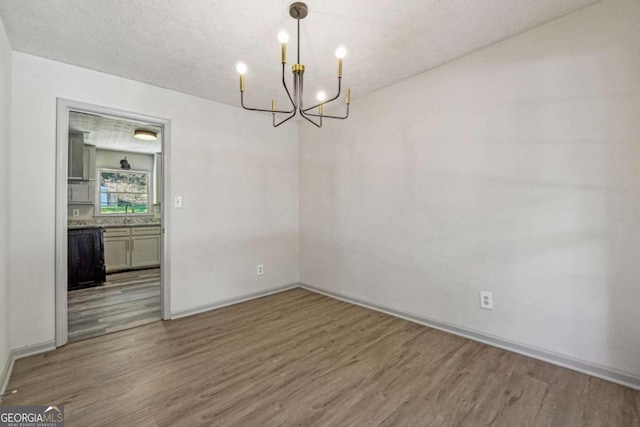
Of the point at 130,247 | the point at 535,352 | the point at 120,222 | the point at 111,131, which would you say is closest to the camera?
→ the point at 535,352

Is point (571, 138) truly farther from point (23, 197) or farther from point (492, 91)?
point (23, 197)

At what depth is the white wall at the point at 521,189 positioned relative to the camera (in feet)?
5.97

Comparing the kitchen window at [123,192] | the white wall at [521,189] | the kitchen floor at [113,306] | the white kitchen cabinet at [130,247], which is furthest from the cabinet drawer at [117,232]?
the white wall at [521,189]

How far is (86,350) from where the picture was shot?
235 cm

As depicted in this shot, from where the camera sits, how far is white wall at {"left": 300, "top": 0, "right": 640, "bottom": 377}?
5.97 feet

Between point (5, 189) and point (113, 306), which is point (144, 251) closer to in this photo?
point (113, 306)

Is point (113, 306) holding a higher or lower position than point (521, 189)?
lower

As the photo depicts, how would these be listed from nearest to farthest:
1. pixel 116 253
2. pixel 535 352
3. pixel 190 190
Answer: pixel 535 352 → pixel 190 190 → pixel 116 253

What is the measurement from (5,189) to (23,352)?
1.28 m

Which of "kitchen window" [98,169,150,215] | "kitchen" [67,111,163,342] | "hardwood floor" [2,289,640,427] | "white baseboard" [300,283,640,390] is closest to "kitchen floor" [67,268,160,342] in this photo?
"kitchen" [67,111,163,342]

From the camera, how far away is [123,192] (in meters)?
5.72

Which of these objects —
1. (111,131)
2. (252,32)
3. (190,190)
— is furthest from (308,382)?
(111,131)

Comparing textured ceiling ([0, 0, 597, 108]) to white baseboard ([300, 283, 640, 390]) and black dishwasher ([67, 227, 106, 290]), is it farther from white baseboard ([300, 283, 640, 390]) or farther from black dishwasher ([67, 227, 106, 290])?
black dishwasher ([67, 227, 106, 290])

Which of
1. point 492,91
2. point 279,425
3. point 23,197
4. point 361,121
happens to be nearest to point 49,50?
point 23,197
